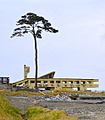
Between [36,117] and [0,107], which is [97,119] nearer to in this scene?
[36,117]

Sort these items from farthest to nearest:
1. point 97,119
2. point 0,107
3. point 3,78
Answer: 1. point 3,78
2. point 0,107
3. point 97,119

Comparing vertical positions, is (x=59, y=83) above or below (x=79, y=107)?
above

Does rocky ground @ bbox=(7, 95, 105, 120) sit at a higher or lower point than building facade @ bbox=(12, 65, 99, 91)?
lower

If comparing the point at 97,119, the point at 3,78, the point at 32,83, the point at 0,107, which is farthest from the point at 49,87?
the point at 97,119

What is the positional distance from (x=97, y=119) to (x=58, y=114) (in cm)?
190

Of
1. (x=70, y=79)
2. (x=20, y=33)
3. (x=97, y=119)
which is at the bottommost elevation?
(x=97, y=119)

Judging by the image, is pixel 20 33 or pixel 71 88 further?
pixel 71 88

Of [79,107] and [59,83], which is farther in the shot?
[59,83]

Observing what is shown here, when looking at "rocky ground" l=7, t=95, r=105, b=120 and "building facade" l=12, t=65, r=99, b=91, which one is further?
"building facade" l=12, t=65, r=99, b=91

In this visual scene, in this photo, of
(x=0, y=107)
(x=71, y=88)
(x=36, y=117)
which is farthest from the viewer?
(x=71, y=88)

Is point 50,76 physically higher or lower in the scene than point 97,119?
higher

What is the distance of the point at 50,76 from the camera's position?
61125mm

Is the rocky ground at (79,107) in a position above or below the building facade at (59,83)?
below

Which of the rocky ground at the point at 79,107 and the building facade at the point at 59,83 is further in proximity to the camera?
the building facade at the point at 59,83
